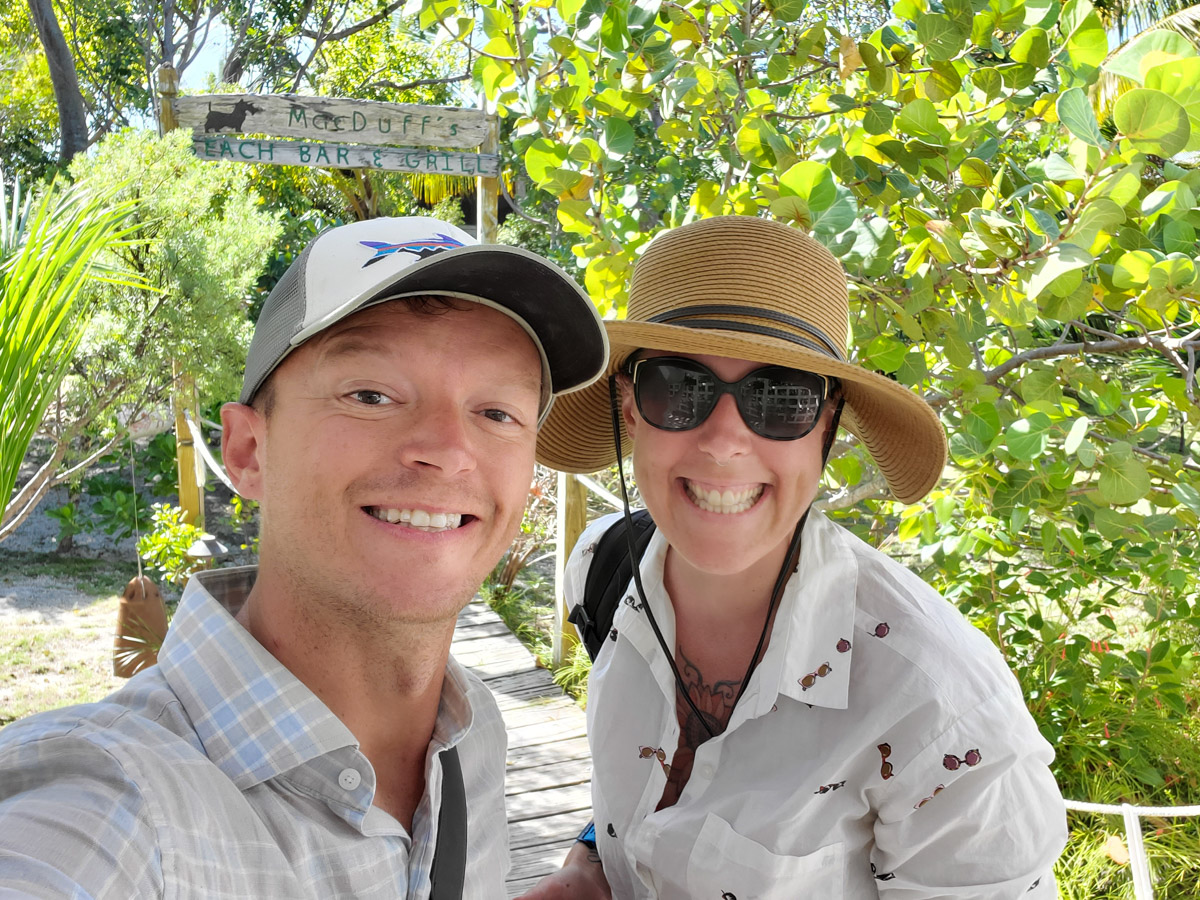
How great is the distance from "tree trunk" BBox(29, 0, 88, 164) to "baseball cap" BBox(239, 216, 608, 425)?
15.6 metres

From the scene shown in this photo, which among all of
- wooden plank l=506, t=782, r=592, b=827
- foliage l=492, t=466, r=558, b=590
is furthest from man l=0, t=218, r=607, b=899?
foliage l=492, t=466, r=558, b=590

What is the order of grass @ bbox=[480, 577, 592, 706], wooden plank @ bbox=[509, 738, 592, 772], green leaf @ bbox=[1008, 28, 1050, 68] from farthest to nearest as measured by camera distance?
grass @ bbox=[480, 577, 592, 706] < wooden plank @ bbox=[509, 738, 592, 772] < green leaf @ bbox=[1008, 28, 1050, 68]

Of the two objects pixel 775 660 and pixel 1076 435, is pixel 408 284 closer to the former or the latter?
pixel 775 660

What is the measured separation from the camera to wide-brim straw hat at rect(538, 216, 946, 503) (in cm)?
176

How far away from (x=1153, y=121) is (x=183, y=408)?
216 inches

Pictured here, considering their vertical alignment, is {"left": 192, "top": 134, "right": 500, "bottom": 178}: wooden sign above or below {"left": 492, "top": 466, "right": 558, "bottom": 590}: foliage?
above

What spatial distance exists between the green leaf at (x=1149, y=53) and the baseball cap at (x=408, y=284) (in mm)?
960

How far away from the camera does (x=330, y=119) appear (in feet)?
16.7

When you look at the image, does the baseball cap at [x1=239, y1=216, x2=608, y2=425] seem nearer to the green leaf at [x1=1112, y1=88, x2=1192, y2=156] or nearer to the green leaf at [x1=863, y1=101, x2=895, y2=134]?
the green leaf at [x1=1112, y1=88, x2=1192, y2=156]

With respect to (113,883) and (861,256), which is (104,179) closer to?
(861,256)

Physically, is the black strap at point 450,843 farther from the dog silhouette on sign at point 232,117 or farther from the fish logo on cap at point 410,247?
the dog silhouette on sign at point 232,117

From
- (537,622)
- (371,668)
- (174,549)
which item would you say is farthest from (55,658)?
(371,668)

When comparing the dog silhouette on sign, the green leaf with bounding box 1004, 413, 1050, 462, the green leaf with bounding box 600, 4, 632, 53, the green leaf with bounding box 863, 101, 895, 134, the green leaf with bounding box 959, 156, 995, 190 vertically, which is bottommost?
the green leaf with bounding box 1004, 413, 1050, 462

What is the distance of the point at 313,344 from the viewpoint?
1338 mm
